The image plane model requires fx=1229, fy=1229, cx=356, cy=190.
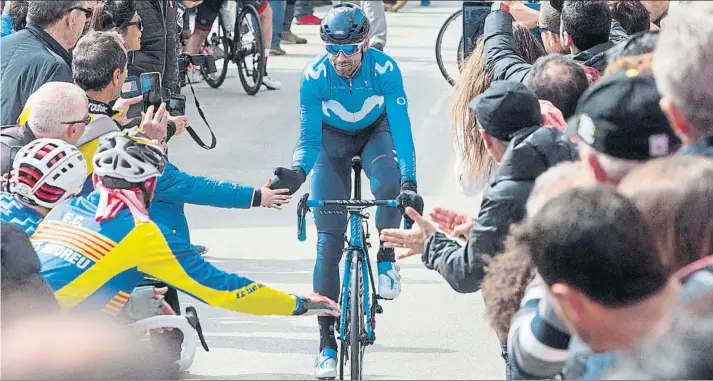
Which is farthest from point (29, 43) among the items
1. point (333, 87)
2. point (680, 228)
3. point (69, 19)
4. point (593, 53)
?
point (680, 228)

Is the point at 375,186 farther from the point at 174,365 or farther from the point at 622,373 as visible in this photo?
the point at 622,373

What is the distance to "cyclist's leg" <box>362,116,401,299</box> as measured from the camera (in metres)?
6.35

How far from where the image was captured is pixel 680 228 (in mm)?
2828

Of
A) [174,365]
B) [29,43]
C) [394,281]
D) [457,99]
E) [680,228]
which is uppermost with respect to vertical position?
[680,228]

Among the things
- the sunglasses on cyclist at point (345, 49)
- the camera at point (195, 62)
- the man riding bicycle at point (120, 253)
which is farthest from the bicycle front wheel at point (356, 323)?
the camera at point (195, 62)

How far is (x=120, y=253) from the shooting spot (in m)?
4.23

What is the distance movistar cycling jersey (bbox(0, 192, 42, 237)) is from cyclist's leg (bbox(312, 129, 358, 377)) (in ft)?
6.08

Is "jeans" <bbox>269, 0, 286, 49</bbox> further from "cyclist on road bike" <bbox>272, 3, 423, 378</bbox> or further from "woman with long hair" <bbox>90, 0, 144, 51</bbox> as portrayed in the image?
"cyclist on road bike" <bbox>272, 3, 423, 378</bbox>

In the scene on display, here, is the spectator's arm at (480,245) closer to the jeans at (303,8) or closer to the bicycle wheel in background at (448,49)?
the bicycle wheel in background at (448,49)

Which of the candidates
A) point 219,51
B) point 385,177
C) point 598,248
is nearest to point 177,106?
point 385,177

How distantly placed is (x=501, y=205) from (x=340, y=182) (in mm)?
2583

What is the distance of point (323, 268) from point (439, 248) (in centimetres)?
222

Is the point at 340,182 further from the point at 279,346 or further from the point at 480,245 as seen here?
the point at 480,245

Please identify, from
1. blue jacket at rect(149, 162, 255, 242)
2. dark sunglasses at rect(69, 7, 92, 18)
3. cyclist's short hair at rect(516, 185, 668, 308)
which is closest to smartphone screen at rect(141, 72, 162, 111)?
dark sunglasses at rect(69, 7, 92, 18)
